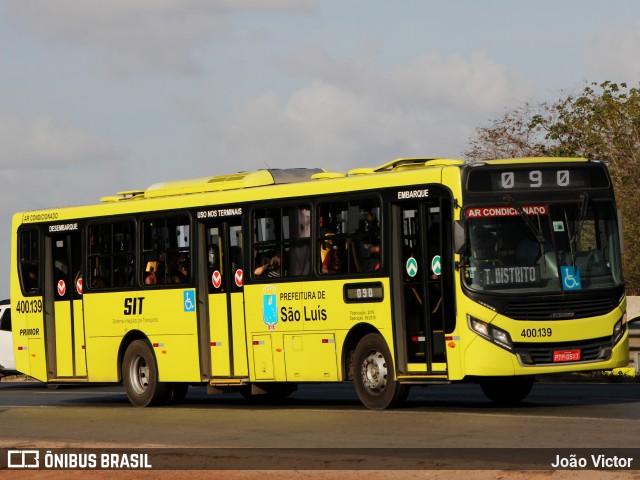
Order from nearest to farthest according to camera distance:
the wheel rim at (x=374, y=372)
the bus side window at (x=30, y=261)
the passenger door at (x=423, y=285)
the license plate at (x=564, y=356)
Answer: the license plate at (x=564, y=356) < the passenger door at (x=423, y=285) < the wheel rim at (x=374, y=372) < the bus side window at (x=30, y=261)

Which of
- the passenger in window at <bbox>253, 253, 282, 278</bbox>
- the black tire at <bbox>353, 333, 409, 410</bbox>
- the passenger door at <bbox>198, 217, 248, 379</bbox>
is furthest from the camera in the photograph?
the passenger door at <bbox>198, 217, 248, 379</bbox>

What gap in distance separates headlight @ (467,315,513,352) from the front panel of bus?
0.04 ft

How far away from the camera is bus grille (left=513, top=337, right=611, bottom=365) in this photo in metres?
19.2

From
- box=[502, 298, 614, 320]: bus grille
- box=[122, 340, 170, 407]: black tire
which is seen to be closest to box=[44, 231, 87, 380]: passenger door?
box=[122, 340, 170, 407]: black tire

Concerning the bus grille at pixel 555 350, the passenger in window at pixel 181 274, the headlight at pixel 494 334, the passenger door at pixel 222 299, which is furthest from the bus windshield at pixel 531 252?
the passenger in window at pixel 181 274

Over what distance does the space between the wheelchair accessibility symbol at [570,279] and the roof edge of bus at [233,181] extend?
15.8 ft

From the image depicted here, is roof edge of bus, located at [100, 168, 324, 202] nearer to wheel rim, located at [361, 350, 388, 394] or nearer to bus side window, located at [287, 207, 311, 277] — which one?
bus side window, located at [287, 207, 311, 277]

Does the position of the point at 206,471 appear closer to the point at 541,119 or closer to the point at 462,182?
the point at 462,182

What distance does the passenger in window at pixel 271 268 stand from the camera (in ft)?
72.8

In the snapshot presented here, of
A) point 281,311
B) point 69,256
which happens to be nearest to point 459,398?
point 281,311

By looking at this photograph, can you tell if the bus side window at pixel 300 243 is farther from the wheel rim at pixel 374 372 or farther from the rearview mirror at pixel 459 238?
the rearview mirror at pixel 459 238

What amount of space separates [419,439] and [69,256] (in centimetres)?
1112

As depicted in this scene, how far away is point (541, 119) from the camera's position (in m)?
57.7

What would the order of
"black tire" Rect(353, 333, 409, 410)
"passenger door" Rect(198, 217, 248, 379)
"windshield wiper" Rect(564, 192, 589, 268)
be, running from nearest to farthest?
1. "windshield wiper" Rect(564, 192, 589, 268)
2. "black tire" Rect(353, 333, 409, 410)
3. "passenger door" Rect(198, 217, 248, 379)
